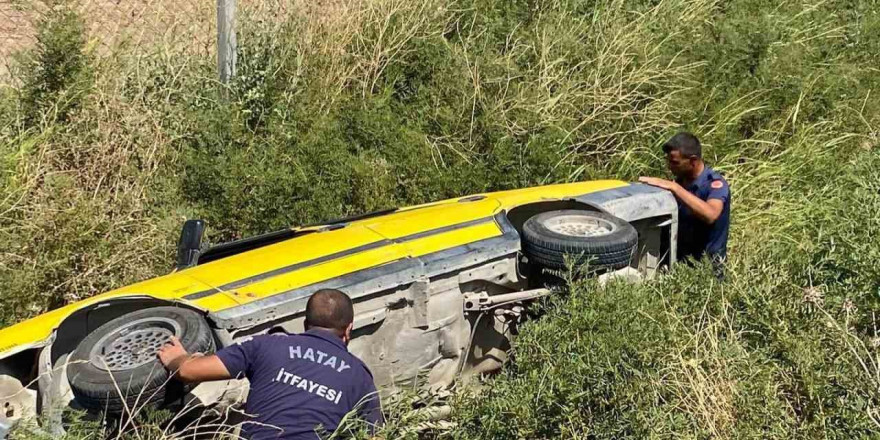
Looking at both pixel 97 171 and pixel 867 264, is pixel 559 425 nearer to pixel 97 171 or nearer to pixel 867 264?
pixel 867 264

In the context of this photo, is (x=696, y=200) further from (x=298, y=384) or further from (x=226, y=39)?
(x=226, y=39)

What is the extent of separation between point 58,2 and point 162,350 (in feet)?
16.4

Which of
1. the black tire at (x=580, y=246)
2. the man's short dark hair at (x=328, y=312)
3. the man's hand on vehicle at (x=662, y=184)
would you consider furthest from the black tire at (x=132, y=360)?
the man's hand on vehicle at (x=662, y=184)

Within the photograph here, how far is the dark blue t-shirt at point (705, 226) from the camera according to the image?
548 cm

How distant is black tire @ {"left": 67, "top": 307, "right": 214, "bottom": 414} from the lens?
3.51 meters

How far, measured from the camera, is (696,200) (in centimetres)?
543

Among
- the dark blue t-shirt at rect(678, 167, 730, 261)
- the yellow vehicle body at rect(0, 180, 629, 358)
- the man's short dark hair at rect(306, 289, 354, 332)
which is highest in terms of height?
the man's short dark hair at rect(306, 289, 354, 332)

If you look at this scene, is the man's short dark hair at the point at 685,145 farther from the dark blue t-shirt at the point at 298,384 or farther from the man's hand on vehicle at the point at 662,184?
the dark blue t-shirt at the point at 298,384

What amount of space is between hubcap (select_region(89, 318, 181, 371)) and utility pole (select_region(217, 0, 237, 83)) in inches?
146

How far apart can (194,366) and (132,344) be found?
0.42 meters

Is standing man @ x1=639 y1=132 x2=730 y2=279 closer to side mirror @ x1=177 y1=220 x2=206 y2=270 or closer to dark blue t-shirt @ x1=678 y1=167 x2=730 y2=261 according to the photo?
dark blue t-shirt @ x1=678 y1=167 x2=730 y2=261

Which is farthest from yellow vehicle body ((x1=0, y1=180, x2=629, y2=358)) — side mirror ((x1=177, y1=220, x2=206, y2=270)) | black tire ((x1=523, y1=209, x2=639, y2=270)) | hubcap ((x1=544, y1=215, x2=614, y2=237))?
hubcap ((x1=544, y1=215, x2=614, y2=237))

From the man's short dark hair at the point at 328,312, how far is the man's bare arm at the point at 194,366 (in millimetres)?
445

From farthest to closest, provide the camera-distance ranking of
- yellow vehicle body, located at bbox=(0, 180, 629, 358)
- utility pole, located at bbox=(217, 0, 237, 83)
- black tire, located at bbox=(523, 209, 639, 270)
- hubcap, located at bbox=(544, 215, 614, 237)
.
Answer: utility pole, located at bbox=(217, 0, 237, 83) < hubcap, located at bbox=(544, 215, 614, 237) < black tire, located at bbox=(523, 209, 639, 270) < yellow vehicle body, located at bbox=(0, 180, 629, 358)
